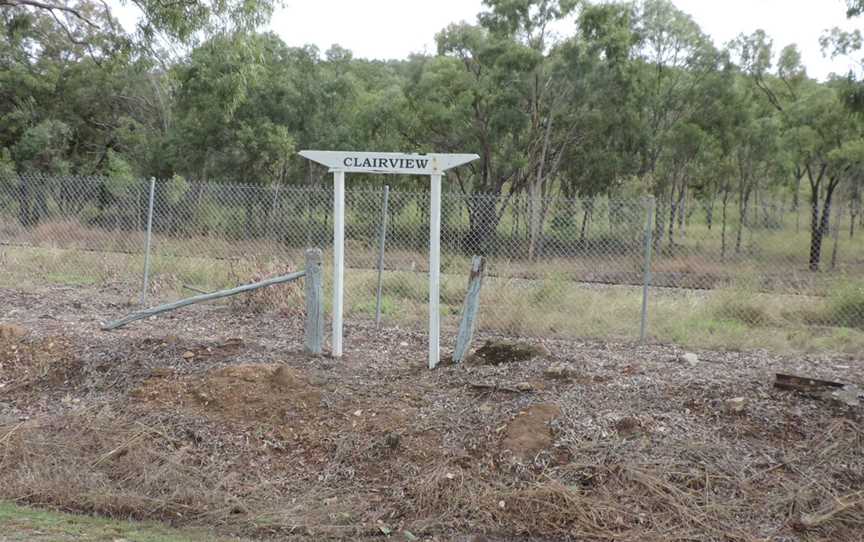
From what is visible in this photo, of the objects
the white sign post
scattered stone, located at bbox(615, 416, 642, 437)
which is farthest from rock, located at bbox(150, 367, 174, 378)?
scattered stone, located at bbox(615, 416, 642, 437)

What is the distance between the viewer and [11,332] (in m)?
7.79

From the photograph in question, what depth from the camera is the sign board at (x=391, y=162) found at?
273 inches

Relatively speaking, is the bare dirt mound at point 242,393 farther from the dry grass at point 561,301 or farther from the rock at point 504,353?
the dry grass at point 561,301

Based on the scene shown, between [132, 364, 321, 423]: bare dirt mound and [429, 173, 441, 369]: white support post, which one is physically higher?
[429, 173, 441, 369]: white support post

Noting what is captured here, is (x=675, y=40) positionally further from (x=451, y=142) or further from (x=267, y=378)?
(x=267, y=378)

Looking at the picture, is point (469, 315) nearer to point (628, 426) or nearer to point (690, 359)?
point (628, 426)

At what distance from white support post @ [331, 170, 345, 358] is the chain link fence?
5.51 feet

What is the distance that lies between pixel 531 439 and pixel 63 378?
13.7 ft

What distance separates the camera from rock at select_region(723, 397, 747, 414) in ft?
18.8

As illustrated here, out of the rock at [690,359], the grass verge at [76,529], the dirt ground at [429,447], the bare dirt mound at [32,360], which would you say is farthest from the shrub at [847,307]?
the bare dirt mound at [32,360]

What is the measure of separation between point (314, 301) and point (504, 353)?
1.82 meters

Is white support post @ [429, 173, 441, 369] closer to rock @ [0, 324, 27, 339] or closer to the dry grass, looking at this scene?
the dry grass

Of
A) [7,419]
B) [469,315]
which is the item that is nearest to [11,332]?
[7,419]

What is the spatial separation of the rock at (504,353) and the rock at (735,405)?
68.6 inches
